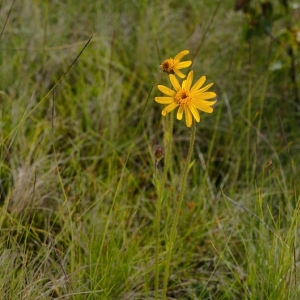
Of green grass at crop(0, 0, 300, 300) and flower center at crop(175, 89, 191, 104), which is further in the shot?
green grass at crop(0, 0, 300, 300)

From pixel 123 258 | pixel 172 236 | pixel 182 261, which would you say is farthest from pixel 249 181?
pixel 172 236

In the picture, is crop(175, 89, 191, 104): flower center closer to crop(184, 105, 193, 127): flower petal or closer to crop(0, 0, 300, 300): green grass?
crop(184, 105, 193, 127): flower petal

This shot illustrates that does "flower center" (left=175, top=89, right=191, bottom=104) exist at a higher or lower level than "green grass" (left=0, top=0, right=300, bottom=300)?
higher

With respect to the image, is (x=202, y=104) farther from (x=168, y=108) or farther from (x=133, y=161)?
(x=133, y=161)

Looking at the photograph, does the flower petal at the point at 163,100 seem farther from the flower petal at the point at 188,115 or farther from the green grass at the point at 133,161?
the green grass at the point at 133,161

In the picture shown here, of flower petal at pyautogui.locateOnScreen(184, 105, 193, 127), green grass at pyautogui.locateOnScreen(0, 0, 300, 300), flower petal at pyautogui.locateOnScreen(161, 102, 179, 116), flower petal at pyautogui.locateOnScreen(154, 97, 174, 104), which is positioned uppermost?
flower petal at pyautogui.locateOnScreen(154, 97, 174, 104)

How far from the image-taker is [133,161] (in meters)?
2.47

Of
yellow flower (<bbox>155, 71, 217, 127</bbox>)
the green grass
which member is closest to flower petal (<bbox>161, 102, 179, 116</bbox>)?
yellow flower (<bbox>155, 71, 217, 127</bbox>)

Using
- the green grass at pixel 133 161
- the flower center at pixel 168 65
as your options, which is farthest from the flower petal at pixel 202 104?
the green grass at pixel 133 161

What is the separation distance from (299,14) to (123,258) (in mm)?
2003

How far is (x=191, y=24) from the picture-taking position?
3.30 metres

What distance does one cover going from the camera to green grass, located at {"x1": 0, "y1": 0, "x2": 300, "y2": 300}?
1873 millimetres

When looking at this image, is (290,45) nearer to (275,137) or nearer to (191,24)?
(275,137)

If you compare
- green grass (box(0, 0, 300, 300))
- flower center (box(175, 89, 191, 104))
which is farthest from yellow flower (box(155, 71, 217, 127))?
green grass (box(0, 0, 300, 300))
